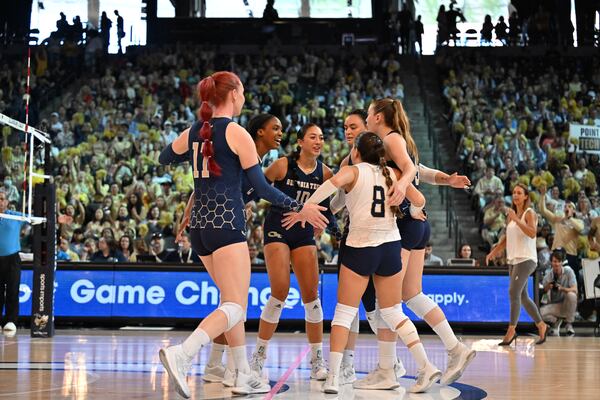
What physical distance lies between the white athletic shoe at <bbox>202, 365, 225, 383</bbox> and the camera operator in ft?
26.5

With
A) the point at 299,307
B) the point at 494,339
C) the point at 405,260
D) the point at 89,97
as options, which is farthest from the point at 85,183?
the point at 405,260

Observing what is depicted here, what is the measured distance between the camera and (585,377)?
24.7ft

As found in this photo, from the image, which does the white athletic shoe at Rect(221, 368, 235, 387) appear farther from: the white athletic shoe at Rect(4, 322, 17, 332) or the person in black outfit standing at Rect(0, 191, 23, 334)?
the person in black outfit standing at Rect(0, 191, 23, 334)

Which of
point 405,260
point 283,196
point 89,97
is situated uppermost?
point 89,97

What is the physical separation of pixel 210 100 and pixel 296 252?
1.50m

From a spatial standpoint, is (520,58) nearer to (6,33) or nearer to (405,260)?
(6,33)

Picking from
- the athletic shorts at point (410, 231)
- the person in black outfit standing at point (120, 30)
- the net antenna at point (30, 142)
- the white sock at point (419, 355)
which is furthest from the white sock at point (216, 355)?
the person in black outfit standing at point (120, 30)

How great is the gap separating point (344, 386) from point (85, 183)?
12.8 m

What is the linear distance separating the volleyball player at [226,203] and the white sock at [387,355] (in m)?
0.93

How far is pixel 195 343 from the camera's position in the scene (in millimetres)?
5645

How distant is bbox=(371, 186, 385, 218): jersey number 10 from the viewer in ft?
20.6

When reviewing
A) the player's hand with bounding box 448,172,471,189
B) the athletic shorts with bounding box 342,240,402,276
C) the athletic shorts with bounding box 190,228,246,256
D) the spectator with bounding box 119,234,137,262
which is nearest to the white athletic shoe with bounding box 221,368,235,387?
the athletic shorts with bounding box 190,228,246,256

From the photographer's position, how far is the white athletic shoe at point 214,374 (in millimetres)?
6801

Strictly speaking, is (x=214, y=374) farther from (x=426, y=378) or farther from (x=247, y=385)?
(x=426, y=378)
